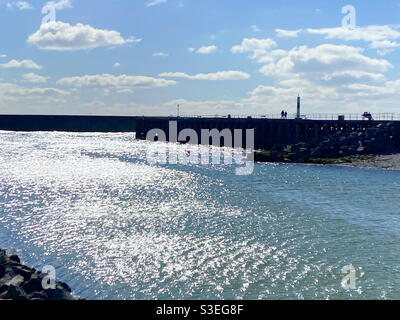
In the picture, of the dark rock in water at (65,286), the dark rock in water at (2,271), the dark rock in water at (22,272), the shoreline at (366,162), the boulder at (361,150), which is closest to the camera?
the dark rock in water at (2,271)

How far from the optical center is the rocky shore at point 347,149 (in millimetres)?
78525

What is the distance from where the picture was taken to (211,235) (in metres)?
31.0

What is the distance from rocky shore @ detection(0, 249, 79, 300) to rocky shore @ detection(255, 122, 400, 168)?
210 feet

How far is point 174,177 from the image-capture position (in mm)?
64000

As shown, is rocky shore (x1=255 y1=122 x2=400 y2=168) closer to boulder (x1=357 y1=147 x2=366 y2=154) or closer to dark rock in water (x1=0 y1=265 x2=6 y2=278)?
boulder (x1=357 y1=147 x2=366 y2=154)

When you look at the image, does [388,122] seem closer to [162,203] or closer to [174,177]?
[174,177]

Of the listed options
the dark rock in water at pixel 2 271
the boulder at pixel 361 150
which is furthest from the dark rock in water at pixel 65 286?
the boulder at pixel 361 150

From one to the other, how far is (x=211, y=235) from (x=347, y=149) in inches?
2274

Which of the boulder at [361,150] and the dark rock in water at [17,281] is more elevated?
the boulder at [361,150]

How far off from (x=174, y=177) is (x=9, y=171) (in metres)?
28.6

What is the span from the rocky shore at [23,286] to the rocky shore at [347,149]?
64.0m

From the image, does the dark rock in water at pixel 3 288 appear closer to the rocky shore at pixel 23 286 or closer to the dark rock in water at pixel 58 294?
the rocky shore at pixel 23 286

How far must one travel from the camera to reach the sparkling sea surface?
2255 cm
